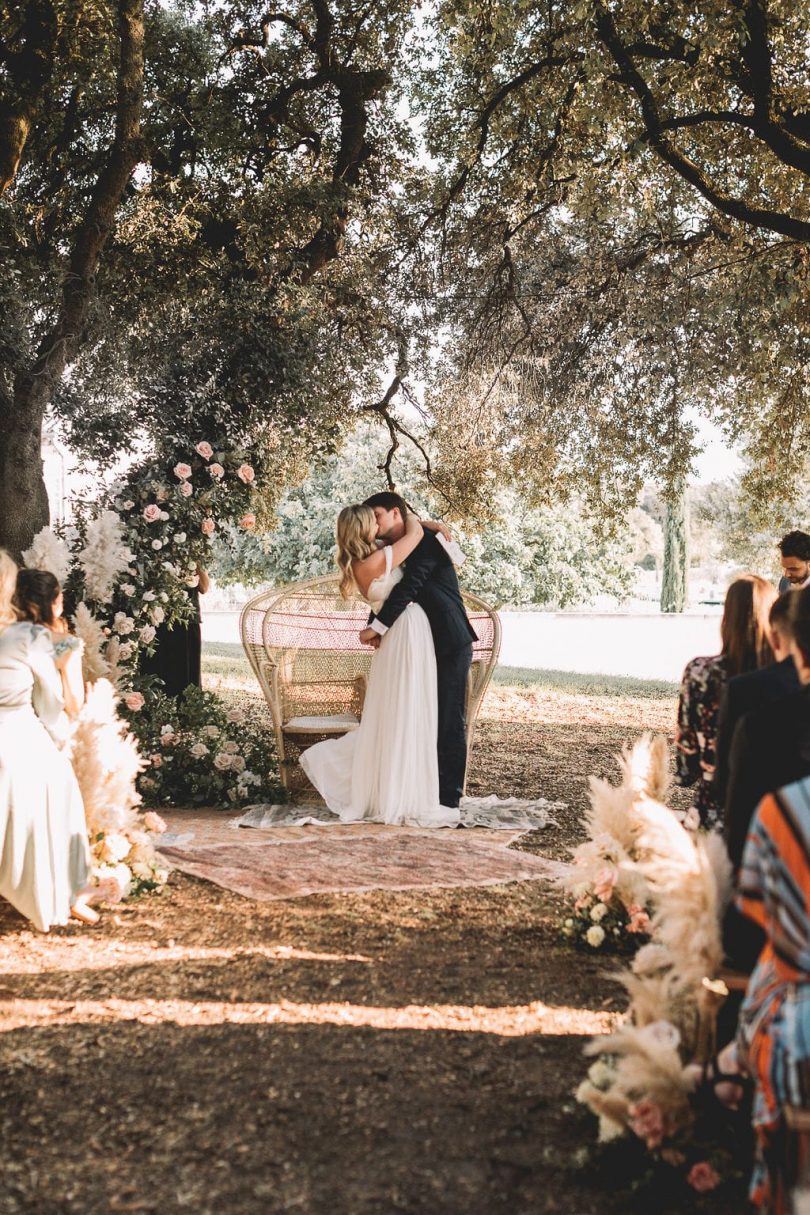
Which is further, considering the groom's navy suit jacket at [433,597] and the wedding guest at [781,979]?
the groom's navy suit jacket at [433,597]

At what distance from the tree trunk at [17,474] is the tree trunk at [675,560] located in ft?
75.1

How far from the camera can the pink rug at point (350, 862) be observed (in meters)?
4.98

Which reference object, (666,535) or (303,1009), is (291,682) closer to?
(303,1009)

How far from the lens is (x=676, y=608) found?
3062 cm

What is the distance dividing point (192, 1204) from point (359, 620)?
5840mm

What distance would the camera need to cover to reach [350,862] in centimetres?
541

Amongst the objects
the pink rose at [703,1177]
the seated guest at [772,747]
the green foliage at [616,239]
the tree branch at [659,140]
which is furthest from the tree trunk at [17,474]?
the pink rose at [703,1177]

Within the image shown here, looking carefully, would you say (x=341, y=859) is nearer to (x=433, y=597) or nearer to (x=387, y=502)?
(x=433, y=597)

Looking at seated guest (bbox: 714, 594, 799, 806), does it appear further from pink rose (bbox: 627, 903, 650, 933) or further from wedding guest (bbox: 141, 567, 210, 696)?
wedding guest (bbox: 141, 567, 210, 696)

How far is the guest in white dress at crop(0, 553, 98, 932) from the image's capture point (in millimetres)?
4039

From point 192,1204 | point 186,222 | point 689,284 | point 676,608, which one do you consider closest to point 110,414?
point 186,222

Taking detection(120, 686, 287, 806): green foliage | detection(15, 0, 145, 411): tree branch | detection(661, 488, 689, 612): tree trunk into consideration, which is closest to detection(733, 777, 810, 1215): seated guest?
detection(120, 686, 287, 806): green foliage

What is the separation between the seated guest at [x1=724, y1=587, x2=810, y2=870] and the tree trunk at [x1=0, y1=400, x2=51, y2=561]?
226 inches

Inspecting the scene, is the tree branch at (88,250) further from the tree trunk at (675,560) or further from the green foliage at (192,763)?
the tree trunk at (675,560)
